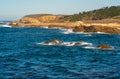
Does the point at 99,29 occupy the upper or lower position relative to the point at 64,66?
upper

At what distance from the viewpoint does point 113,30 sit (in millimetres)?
112562

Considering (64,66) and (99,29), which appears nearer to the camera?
(64,66)

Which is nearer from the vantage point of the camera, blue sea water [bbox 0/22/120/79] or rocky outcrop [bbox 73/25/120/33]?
blue sea water [bbox 0/22/120/79]

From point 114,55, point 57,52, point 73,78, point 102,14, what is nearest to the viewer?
point 73,78

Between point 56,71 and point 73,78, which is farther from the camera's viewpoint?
point 56,71

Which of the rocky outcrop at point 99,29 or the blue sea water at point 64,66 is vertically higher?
the rocky outcrop at point 99,29

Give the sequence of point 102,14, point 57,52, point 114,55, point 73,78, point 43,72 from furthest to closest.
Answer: point 102,14 → point 57,52 → point 114,55 → point 43,72 → point 73,78

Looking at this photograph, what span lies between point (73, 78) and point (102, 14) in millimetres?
160349

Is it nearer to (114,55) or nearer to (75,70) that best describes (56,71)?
(75,70)

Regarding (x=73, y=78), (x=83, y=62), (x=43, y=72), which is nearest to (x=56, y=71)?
(x=43, y=72)

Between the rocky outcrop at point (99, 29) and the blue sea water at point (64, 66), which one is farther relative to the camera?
the rocky outcrop at point (99, 29)

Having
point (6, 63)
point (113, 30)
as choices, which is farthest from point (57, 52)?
point (113, 30)

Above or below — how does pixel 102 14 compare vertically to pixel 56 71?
above

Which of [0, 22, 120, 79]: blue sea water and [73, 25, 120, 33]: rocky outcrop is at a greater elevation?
[73, 25, 120, 33]: rocky outcrop
